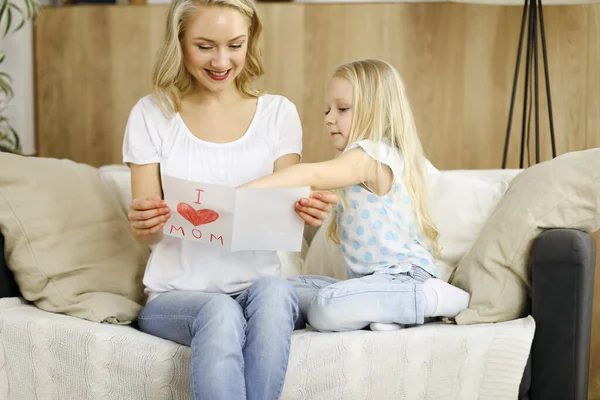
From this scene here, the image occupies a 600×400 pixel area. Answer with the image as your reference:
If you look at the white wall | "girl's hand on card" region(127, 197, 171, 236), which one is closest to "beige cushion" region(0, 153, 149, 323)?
"girl's hand on card" region(127, 197, 171, 236)

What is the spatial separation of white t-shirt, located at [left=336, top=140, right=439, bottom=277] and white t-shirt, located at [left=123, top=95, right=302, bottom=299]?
184 millimetres

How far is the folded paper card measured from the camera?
1.63 metres

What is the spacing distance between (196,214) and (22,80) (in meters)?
1.66

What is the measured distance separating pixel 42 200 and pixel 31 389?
0.44 m

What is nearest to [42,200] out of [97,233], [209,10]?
[97,233]

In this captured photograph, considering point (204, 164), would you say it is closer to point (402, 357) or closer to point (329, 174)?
point (329, 174)

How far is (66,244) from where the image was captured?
1.92 m

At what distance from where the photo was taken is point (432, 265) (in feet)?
6.24

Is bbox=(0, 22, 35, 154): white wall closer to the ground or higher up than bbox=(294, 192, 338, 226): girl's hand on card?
higher up

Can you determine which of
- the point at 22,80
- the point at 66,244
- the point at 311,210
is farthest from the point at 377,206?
the point at 22,80

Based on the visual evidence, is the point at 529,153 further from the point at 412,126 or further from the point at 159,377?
the point at 159,377

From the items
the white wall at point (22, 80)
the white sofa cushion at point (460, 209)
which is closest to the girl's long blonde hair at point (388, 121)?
the white sofa cushion at point (460, 209)

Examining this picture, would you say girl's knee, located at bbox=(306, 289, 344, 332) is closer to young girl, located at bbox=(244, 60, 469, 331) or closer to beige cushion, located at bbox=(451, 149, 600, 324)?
young girl, located at bbox=(244, 60, 469, 331)

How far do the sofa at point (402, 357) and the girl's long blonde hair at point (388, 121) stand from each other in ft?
1.00
